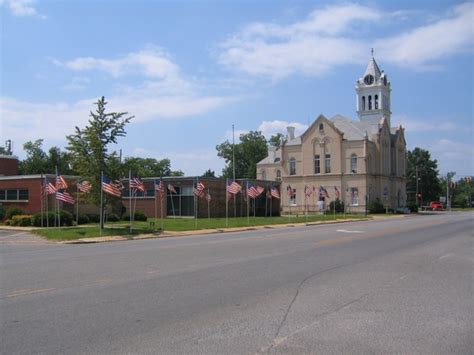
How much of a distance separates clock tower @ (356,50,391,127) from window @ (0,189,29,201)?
196 ft

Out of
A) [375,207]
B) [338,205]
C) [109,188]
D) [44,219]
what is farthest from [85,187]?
[375,207]

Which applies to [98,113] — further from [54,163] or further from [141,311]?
[54,163]

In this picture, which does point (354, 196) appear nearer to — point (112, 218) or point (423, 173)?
point (112, 218)

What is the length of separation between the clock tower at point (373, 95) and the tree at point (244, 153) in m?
39.5

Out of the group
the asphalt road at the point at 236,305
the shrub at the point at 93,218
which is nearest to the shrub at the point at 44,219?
the shrub at the point at 93,218

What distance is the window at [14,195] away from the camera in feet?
146

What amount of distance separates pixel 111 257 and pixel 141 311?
8.65 metres

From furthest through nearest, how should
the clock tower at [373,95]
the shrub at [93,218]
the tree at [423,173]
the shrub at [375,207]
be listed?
the tree at [423,173]
the clock tower at [373,95]
the shrub at [375,207]
the shrub at [93,218]

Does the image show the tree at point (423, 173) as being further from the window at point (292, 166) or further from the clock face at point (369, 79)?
the window at point (292, 166)

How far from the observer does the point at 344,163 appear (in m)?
79.2

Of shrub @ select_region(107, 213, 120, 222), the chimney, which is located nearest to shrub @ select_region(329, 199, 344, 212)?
the chimney

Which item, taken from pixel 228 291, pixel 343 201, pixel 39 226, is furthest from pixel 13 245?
pixel 343 201

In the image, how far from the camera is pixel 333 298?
394 inches

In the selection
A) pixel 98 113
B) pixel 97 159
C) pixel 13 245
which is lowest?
pixel 13 245
